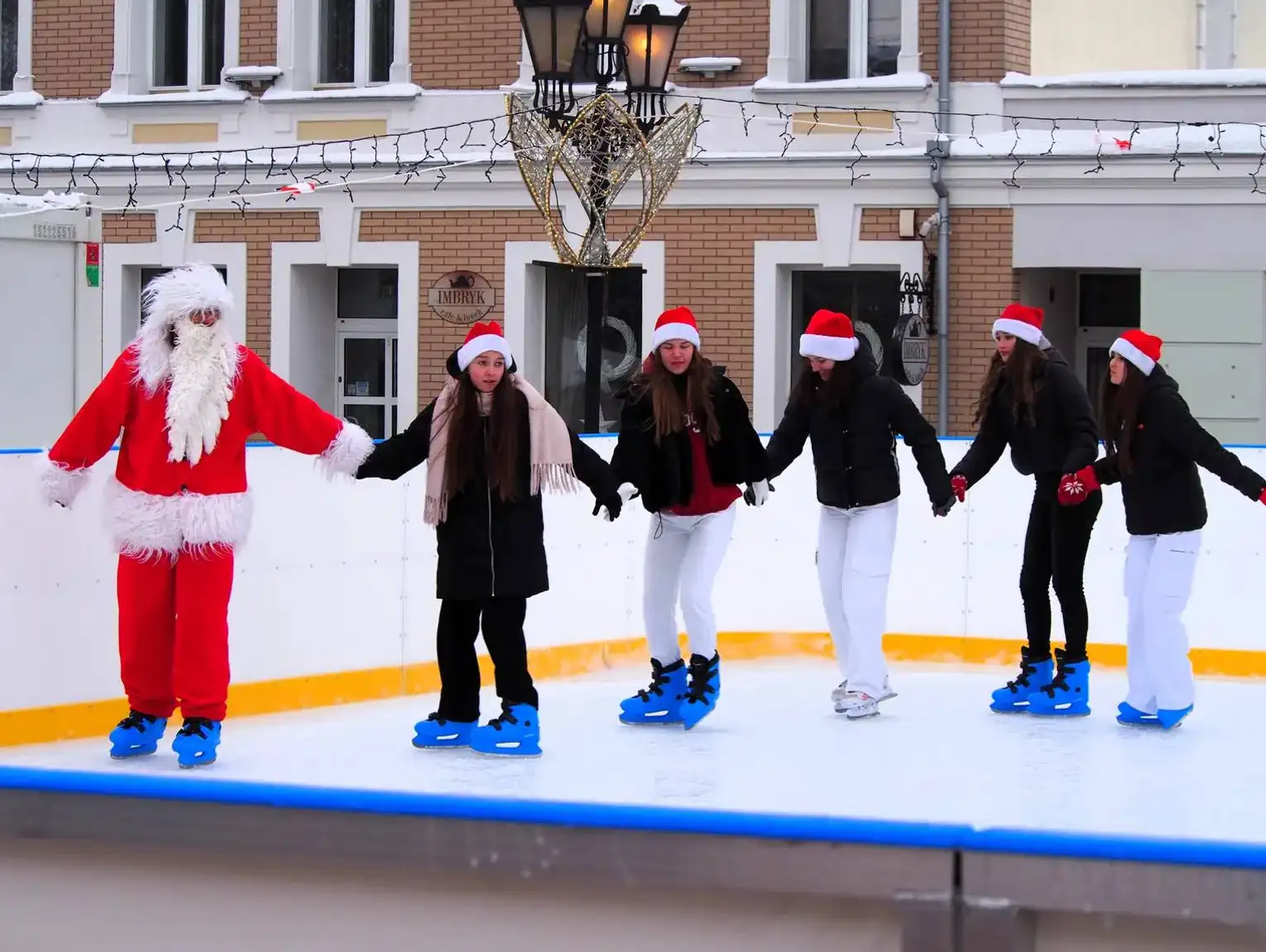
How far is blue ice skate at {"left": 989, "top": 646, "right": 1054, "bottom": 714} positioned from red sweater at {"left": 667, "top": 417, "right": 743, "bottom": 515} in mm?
1508

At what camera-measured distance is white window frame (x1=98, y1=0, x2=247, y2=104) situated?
18.2m

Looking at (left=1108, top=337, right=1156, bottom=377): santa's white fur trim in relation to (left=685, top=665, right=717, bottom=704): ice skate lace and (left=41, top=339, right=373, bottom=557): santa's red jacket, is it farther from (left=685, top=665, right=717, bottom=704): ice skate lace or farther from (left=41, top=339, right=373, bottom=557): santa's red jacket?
(left=41, top=339, right=373, bottom=557): santa's red jacket

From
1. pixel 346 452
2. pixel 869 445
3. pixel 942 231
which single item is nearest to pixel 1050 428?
pixel 869 445

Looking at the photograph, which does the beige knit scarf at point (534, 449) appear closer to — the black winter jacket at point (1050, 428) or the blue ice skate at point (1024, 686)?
the black winter jacket at point (1050, 428)

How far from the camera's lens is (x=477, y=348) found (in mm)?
6832

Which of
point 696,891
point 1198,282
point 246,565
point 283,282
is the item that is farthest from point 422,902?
point 283,282

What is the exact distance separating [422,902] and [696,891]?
0.37 metres

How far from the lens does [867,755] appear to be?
24.0ft

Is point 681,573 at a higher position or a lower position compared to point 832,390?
lower

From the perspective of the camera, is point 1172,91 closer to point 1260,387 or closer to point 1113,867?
point 1260,387

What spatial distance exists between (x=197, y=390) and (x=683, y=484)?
1958mm

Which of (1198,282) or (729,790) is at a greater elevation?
(1198,282)

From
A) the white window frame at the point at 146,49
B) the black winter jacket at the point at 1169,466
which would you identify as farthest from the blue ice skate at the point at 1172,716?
the white window frame at the point at 146,49

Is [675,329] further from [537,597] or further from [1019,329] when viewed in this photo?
[537,597]
